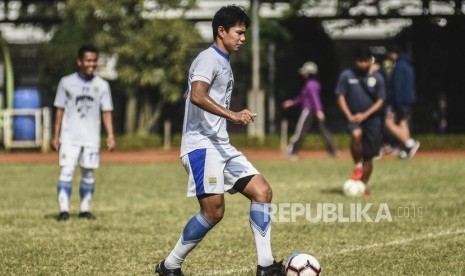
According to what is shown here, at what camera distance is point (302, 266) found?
7086 millimetres

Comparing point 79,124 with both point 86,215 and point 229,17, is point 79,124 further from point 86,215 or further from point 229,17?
point 229,17

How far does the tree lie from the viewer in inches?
1153

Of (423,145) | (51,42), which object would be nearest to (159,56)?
(51,42)

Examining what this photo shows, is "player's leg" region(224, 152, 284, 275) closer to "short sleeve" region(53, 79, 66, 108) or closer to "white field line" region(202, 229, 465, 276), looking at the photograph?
"white field line" region(202, 229, 465, 276)

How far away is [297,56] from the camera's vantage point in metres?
31.3

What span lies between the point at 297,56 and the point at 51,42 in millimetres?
7910

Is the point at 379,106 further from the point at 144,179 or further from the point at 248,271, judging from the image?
the point at 248,271

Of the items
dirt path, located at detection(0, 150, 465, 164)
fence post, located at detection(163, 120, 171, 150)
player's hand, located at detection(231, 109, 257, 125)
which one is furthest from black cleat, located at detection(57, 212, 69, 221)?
fence post, located at detection(163, 120, 171, 150)

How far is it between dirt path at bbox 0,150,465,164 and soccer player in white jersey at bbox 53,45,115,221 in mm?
11268

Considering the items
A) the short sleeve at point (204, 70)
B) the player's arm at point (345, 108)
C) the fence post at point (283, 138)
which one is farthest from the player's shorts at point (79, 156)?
the fence post at point (283, 138)

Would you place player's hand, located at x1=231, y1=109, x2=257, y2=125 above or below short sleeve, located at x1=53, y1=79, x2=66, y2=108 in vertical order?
above

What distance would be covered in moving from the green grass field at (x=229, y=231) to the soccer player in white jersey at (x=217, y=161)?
585 millimetres

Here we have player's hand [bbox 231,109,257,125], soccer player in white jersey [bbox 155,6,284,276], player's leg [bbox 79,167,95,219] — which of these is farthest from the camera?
player's leg [bbox 79,167,95,219]

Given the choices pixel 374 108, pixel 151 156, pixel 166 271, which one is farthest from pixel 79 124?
pixel 151 156
